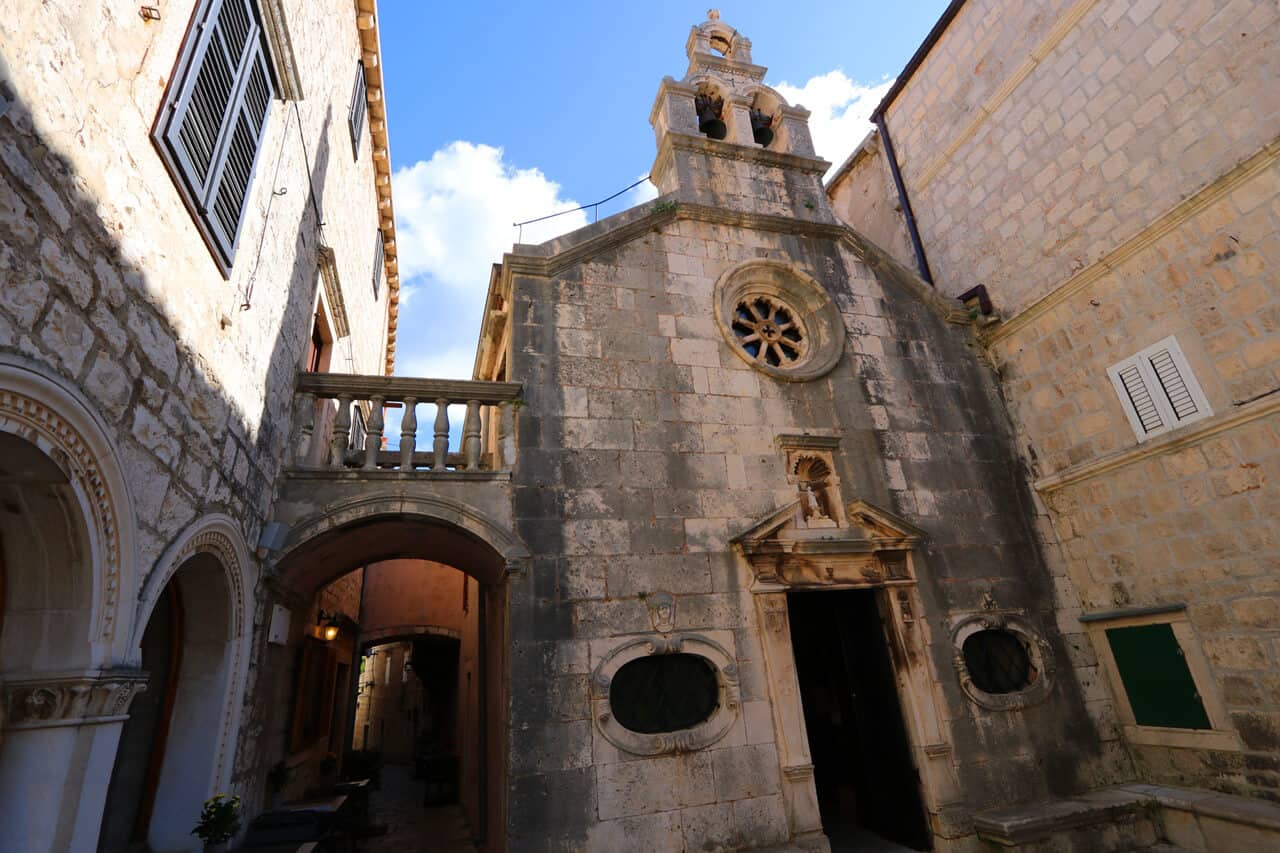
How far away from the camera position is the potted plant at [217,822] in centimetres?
400

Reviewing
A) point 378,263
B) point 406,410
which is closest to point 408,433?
point 406,410

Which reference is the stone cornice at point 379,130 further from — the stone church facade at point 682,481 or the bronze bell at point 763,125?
the bronze bell at point 763,125

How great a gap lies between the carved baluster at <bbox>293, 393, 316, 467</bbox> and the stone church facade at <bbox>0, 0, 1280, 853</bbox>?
0.03 m

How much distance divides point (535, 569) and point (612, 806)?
1957 millimetres

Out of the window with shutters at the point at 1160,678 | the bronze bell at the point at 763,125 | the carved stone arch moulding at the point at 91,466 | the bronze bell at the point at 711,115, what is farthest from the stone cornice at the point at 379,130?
the window with shutters at the point at 1160,678

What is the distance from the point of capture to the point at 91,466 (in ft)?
8.70

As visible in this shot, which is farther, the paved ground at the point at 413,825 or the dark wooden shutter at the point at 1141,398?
the paved ground at the point at 413,825

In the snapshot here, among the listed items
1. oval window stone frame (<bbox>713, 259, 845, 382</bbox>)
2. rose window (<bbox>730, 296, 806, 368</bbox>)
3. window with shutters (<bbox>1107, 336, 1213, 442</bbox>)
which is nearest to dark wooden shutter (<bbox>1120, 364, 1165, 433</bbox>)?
window with shutters (<bbox>1107, 336, 1213, 442</bbox>)

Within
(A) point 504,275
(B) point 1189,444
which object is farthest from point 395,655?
(B) point 1189,444

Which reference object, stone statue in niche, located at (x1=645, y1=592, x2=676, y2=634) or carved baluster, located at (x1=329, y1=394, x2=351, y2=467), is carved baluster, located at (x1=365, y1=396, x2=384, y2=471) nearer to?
carved baluster, located at (x1=329, y1=394, x2=351, y2=467)

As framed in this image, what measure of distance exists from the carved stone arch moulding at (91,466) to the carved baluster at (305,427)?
274 cm

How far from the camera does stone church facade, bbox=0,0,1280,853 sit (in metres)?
2.82

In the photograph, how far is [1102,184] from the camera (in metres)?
6.89

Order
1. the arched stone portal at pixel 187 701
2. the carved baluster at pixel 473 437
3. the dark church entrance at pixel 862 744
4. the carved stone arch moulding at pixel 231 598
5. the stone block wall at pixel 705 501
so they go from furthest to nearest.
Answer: the dark church entrance at pixel 862 744, the carved baluster at pixel 473 437, the stone block wall at pixel 705 501, the arched stone portal at pixel 187 701, the carved stone arch moulding at pixel 231 598
